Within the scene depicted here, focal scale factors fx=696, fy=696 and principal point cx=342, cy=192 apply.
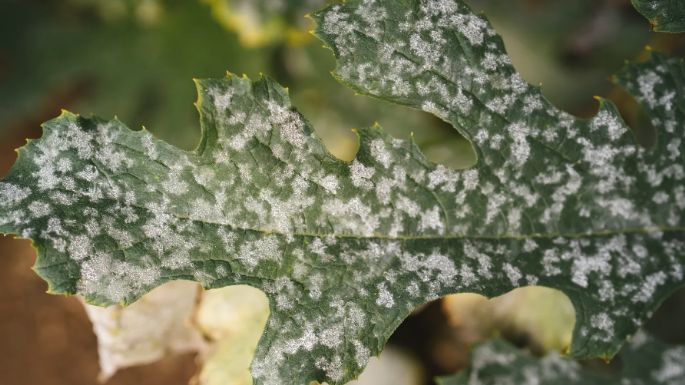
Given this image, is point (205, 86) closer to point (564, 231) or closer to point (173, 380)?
point (564, 231)

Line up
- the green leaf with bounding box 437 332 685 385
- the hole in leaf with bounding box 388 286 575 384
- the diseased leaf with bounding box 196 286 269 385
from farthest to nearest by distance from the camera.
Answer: the hole in leaf with bounding box 388 286 575 384 < the green leaf with bounding box 437 332 685 385 < the diseased leaf with bounding box 196 286 269 385

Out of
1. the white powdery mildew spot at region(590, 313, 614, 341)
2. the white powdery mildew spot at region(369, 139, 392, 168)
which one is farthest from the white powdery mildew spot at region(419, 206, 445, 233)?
the white powdery mildew spot at region(590, 313, 614, 341)

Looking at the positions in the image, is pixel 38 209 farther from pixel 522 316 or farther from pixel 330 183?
pixel 522 316

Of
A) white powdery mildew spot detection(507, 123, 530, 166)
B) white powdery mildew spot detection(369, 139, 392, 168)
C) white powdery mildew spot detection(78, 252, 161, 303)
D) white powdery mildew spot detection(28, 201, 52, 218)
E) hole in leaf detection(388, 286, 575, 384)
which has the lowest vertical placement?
hole in leaf detection(388, 286, 575, 384)

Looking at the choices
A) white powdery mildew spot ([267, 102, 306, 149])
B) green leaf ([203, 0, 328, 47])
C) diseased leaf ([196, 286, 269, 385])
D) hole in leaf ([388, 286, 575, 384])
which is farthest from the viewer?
green leaf ([203, 0, 328, 47])

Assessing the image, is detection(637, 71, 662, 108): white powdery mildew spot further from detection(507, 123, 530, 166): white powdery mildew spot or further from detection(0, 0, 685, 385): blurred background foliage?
detection(0, 0, 685, 385): blurred background foliage

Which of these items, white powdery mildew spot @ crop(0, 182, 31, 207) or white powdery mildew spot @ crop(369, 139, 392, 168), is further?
white powdery mildew spot @ crop(369, 139, 392, 168)

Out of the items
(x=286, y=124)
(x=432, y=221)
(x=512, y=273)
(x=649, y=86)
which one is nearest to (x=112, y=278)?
(x=286, y=124)

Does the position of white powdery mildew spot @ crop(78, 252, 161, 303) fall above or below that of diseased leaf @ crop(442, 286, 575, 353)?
above
